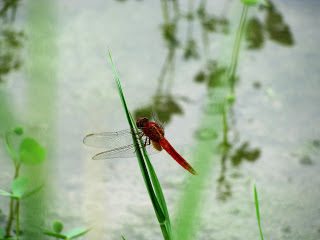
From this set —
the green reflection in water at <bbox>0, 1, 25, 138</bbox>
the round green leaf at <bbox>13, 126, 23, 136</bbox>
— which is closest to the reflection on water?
the round green leaf at <bbox>13, 126, 23, 136</bbox>

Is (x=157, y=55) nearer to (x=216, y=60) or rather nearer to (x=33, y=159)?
(x=216, y=60)

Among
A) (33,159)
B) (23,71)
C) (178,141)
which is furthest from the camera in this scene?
(23,71)

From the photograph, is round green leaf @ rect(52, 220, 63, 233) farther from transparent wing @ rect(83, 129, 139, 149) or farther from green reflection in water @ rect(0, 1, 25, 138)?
green reflection in water @ rect(0, 1, 25, 138)

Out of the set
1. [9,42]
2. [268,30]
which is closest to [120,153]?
[9,42]

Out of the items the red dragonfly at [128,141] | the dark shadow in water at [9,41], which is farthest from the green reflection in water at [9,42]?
the red dragonfly at [128,141]

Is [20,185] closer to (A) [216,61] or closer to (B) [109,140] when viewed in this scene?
(B) [109,140]

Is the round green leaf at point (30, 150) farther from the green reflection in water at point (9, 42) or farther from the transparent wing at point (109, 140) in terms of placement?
the green reflection in water at point (9, 42)

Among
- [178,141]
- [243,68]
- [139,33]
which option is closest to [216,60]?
[243,68]
